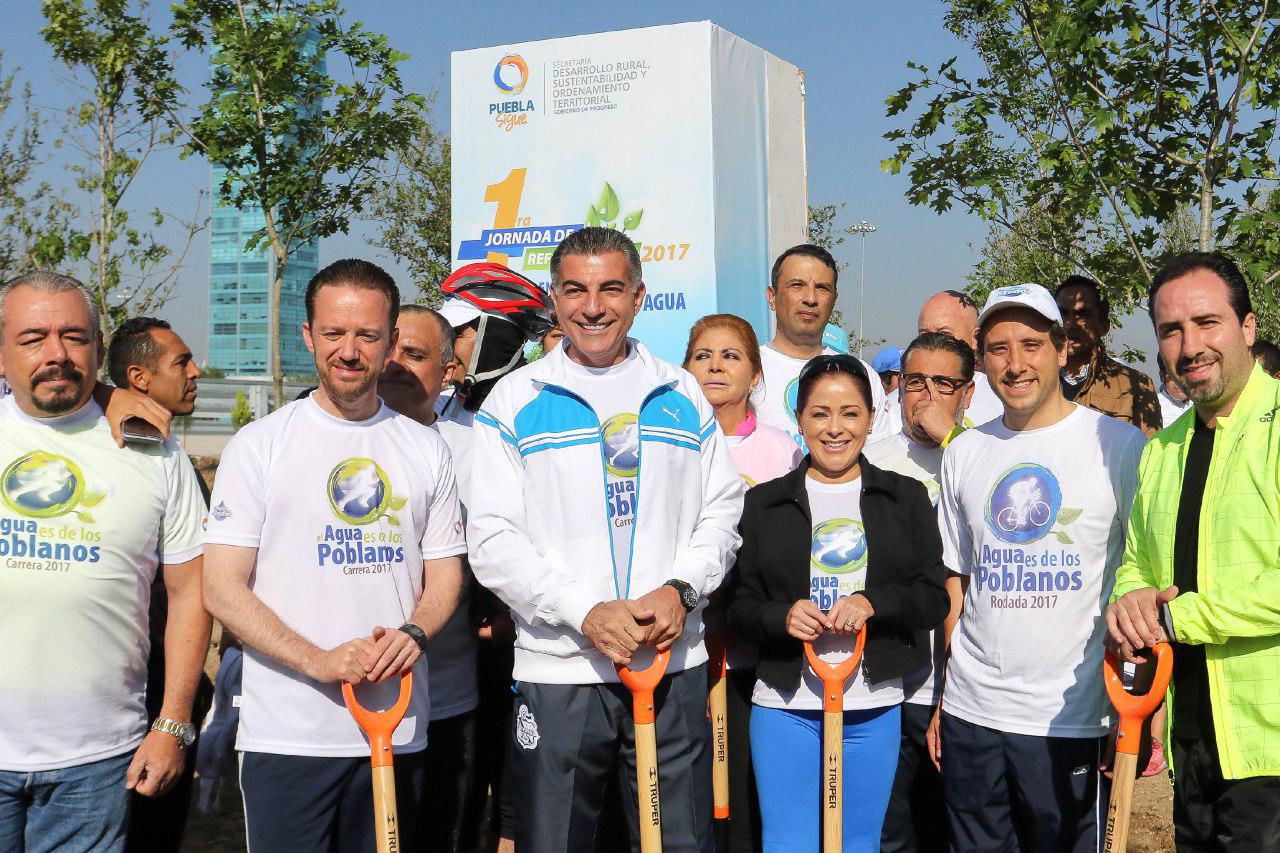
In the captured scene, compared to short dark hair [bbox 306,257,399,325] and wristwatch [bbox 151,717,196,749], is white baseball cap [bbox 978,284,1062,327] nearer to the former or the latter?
short dark hair [bbox 306,257,399,325]

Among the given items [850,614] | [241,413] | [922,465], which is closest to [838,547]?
[850,614]

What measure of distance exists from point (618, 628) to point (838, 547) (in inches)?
39.6

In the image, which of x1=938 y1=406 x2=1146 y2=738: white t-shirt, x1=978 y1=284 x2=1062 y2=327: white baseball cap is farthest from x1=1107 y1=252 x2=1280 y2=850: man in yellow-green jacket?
x1=978 y1=284 x2=1062 y2=327: white baseball cap

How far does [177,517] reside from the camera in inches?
135

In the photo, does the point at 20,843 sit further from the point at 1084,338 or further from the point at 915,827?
the point at 1084,338

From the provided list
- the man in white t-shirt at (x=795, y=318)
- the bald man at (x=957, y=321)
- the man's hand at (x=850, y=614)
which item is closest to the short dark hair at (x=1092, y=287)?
the bald man at (x=957, y=321)

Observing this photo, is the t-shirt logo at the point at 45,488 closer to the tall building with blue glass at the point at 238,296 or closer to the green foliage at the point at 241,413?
the green foliage at the point at 241,413

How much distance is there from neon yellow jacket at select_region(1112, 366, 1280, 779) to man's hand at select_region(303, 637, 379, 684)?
2.22 metres

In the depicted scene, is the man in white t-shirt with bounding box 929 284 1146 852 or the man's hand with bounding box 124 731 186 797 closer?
the man's hand with bounding box 124 731 186 797

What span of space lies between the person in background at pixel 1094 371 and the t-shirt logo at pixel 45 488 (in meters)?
4.44

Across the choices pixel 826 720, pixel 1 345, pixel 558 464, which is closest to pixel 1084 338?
pixel 826 720

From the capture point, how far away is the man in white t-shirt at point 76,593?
10.4 feet

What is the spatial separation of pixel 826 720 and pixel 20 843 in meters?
2.44

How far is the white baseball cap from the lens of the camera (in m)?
3.86
